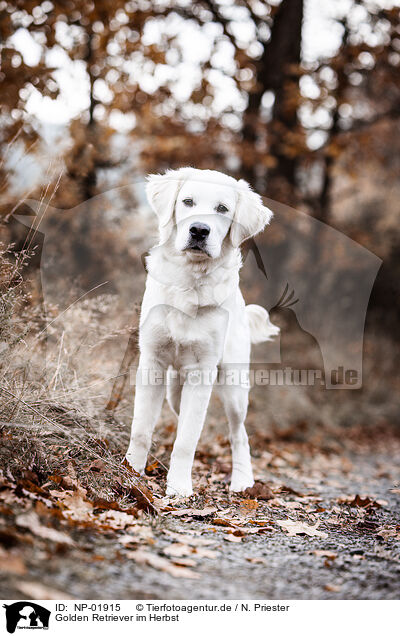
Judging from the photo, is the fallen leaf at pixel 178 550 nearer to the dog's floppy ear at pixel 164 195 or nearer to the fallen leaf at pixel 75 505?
the fallen leaf at pixel 75 505

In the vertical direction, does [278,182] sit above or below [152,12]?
below

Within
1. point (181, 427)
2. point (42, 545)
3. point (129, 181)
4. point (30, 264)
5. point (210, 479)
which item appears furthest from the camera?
point (129, 181)

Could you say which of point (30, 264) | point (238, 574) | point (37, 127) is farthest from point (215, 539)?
point (37, 127)

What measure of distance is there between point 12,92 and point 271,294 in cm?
447

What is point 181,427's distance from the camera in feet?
11.1

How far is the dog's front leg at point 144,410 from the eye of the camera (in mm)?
3434

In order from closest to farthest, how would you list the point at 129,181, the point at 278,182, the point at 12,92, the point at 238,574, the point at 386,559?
the point at 238,574 → the point at 386,559 → the point at 12,92 → the point at 129,181 → the point at 278,182

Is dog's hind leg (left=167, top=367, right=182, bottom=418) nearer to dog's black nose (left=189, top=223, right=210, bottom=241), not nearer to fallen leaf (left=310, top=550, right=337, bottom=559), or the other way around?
dog's black nose (left=189, top=223, right=210, bottom=241)

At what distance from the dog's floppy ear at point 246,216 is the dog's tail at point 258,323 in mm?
854

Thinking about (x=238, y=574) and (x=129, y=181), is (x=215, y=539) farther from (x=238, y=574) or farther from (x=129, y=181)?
(x=129, y=181)

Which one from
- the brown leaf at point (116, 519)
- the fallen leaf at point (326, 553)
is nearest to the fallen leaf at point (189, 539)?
the brown leaf at point (116, 519)

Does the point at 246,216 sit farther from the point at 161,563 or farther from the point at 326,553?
the point at 161,563

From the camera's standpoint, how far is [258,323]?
443 cm
